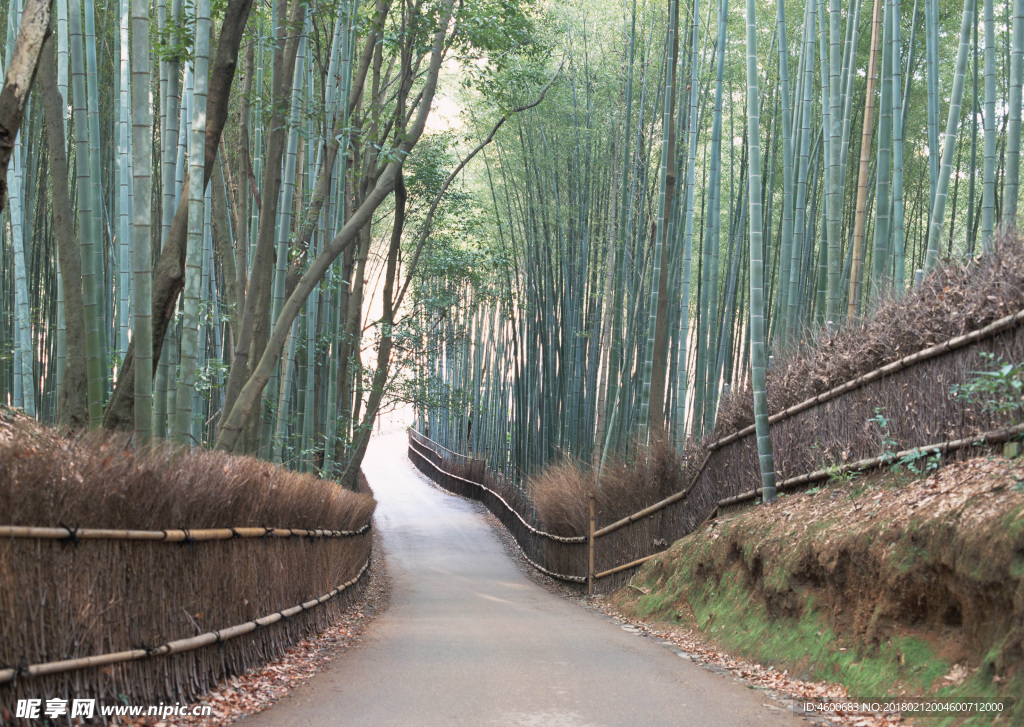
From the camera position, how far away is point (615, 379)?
32.5 feet

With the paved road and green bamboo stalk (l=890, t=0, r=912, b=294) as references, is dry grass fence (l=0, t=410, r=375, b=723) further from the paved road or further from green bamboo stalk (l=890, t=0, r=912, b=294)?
green bamboo stalk (l=890, t=0, r=912, b=294)

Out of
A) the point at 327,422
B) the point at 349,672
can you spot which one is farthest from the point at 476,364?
the point at 349,672

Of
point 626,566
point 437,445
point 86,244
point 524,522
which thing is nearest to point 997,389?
point 86,244

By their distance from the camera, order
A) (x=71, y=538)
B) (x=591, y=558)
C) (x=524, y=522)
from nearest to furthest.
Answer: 1. (x=71, y=538)
2. (x=591, y=558)
3. (x=524, y=522)

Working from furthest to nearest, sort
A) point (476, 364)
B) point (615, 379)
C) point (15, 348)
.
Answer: point (476, 364) < point (615, 379) < point (15, 348)

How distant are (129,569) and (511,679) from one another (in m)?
1.55

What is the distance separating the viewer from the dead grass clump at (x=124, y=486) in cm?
251

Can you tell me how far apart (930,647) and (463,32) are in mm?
5488

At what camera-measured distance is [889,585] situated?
11.1 feet

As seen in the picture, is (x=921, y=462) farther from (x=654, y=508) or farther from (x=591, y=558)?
(x=591, y=558)

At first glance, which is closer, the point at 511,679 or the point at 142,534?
the point at 142,534

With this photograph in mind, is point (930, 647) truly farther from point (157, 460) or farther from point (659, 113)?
point (659, 113)

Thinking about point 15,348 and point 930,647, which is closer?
point 930,647

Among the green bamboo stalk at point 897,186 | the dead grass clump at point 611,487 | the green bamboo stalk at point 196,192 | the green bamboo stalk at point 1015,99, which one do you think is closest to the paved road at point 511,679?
the dead grass clump at point 611,487
